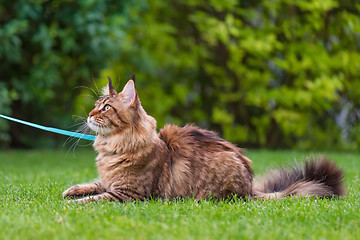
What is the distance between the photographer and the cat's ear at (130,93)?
3797mm

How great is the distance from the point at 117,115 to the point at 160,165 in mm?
541

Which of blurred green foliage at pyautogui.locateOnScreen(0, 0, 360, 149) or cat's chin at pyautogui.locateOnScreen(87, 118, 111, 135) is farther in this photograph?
blurred green foliage at pyautogui.locateOnScreen(0, 0, 360, 149)

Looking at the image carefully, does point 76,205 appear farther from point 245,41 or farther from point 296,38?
point 296,38

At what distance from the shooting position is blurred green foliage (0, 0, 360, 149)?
8797 mm

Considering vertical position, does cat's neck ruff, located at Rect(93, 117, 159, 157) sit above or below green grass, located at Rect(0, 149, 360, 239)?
above

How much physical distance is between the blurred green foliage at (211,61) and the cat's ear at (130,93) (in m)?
4.72

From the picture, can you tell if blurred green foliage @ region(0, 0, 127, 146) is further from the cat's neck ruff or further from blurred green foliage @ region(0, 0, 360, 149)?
the cat's neck ruff

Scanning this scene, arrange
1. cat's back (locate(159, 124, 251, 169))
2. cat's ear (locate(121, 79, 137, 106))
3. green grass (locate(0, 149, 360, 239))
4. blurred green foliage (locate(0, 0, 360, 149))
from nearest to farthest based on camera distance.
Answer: green grass (locate(0, 149, 360, 239)) < cat's ear (locate(121, 79, 137, 106)) < cat's back (locate(159, 124, 251, 169)) < blurred green foliage (locate(0, 0, 360, 149))

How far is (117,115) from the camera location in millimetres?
3838

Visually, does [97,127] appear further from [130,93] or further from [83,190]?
[83,190]

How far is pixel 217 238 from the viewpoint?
2.71 meters

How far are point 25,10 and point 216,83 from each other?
4.76 m

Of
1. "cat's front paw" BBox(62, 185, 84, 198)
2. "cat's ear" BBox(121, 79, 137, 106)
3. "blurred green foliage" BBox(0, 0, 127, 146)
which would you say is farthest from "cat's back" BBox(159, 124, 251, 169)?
"blurred green foliage" BBox(0, 0, 127, 146)

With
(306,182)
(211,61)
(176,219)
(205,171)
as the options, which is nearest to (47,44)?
(211,61)
